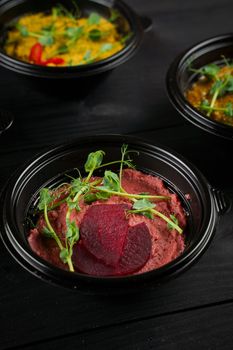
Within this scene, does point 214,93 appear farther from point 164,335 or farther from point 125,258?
point 164,335

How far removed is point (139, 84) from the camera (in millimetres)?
2027

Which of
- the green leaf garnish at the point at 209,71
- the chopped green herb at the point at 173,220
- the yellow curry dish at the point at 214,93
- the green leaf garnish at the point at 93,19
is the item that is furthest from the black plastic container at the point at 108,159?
the green leaf garnish at the point at 93,19

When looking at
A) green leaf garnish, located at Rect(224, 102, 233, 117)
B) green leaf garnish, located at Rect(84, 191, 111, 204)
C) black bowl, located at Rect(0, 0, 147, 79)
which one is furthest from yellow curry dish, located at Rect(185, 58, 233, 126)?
green leaf garnish, located at Rect(84, 191, 111, 204)

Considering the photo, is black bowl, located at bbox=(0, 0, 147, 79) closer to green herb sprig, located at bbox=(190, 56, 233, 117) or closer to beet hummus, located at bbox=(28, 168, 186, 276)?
green herb sprig, located at bbox=(190, 56, 233, 117)

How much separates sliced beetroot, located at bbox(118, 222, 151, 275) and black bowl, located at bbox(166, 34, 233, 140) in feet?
1.66

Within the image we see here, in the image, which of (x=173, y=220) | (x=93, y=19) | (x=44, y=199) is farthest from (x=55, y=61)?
(x=173, y=220)

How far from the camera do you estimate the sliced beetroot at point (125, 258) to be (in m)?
1.39

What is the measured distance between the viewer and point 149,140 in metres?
1.70

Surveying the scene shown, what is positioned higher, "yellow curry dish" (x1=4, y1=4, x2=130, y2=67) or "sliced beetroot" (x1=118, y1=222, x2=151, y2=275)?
"yellow curry dish" (x1=4, y1=4, x2=130, y2=67)

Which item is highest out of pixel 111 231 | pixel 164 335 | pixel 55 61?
pixel 55 61

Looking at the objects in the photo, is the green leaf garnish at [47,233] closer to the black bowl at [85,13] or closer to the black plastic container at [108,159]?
the black plastic container at [108,159]

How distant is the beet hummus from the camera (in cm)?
141

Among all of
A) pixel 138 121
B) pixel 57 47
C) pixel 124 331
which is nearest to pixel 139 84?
pixel 138 121

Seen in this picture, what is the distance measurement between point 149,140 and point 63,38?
0.76 metres
